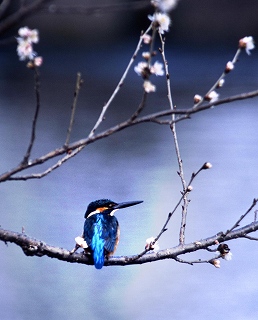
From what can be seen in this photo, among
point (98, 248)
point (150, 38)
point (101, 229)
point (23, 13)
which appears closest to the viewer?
point (23, 13)

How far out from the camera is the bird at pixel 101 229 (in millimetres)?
1809

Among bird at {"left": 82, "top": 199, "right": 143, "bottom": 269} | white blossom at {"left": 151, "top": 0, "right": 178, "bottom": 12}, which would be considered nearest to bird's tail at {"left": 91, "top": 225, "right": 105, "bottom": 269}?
bird at {"left": 82, "top": 199, "right": 143, "bottom": 269}

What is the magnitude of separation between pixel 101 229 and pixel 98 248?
213 mm

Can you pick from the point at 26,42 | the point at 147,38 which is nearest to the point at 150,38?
the point at 147,38

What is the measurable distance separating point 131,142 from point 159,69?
21.9 ft

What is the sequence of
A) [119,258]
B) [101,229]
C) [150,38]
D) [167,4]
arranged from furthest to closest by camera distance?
1. [101,229]
2. [119,258]
3. [150,38]
4. [167,4]

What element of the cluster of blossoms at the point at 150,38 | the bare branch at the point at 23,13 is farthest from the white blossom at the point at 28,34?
the bare branch at the point at 23,13

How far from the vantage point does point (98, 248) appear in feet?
5.84

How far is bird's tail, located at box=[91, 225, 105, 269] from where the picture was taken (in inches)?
64.3

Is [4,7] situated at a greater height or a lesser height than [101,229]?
lesser

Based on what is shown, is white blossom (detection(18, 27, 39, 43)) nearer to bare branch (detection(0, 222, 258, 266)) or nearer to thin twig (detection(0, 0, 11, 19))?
thin twig (detection(0, 0, 11, 19))

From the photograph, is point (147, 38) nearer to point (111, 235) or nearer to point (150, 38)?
point (150, 38)

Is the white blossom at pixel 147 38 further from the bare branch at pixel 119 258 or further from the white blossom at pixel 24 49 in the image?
the bare branch at pixel 119 258

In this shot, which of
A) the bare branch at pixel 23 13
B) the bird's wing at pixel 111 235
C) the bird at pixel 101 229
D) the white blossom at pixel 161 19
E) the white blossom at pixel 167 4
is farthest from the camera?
the bird's wing at pixel 111 235
